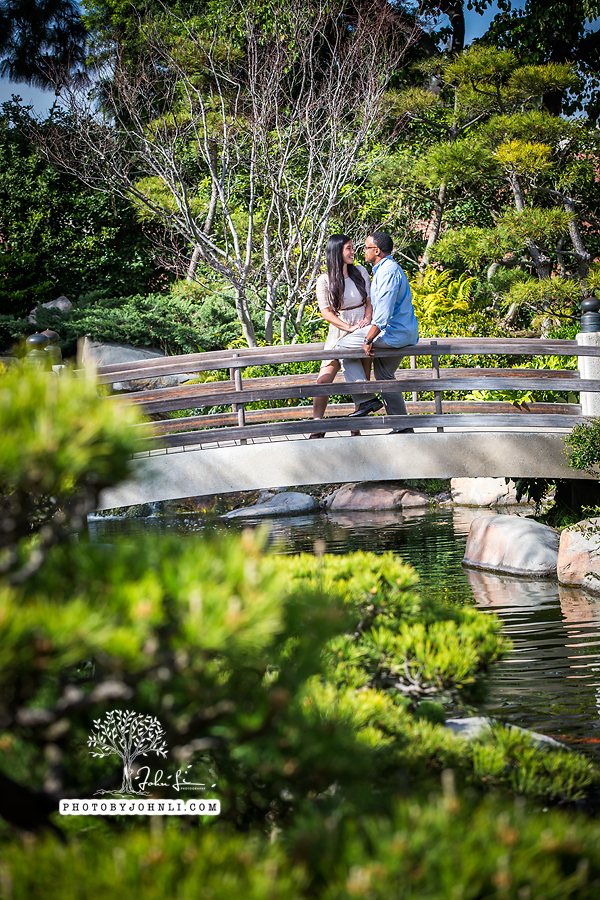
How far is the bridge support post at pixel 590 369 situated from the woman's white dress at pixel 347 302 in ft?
7.07

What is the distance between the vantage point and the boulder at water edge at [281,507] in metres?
12.5

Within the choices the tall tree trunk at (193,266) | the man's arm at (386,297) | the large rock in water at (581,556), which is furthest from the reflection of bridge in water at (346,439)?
the tall tree trunk at (193,266)

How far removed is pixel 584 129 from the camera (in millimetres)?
11531

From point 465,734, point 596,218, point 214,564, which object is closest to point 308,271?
point 596,218

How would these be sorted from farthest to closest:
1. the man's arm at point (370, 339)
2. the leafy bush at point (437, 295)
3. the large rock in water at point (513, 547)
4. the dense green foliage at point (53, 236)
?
the dense green foliage at point (53, 236) < the leafy bush at point (437, 295) < the large rock in water at point (513, 547) < the man's arm at point (370, 339)

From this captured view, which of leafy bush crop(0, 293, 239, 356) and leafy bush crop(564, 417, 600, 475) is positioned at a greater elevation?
leafy bush crop(0, 293, 239, 356)

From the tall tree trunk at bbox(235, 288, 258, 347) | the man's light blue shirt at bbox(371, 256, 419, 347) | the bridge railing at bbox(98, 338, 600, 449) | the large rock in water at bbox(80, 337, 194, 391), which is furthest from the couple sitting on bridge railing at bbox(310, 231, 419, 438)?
the large rock in water at bbox(80, 337, 194, 391)

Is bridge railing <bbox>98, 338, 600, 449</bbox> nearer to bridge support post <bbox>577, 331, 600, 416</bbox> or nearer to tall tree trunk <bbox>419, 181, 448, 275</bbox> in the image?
bridge support post <bbox>577, 331, 600, 416</bbox>

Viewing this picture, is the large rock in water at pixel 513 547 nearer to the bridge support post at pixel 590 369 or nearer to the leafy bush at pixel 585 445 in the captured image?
the leafy bush at pixel 585 445

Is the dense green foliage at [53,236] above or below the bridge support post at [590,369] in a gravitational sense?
above

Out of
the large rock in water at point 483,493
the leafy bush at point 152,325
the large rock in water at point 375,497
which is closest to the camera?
the large rock in water at point 483,493

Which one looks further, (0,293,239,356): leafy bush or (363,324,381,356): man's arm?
(0,293,239,356): leafy bush

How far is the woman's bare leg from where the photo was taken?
707cm

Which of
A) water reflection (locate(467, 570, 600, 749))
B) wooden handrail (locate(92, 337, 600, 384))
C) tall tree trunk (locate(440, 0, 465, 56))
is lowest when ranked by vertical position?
water reflection (locate(467, 570, 600, 749))
